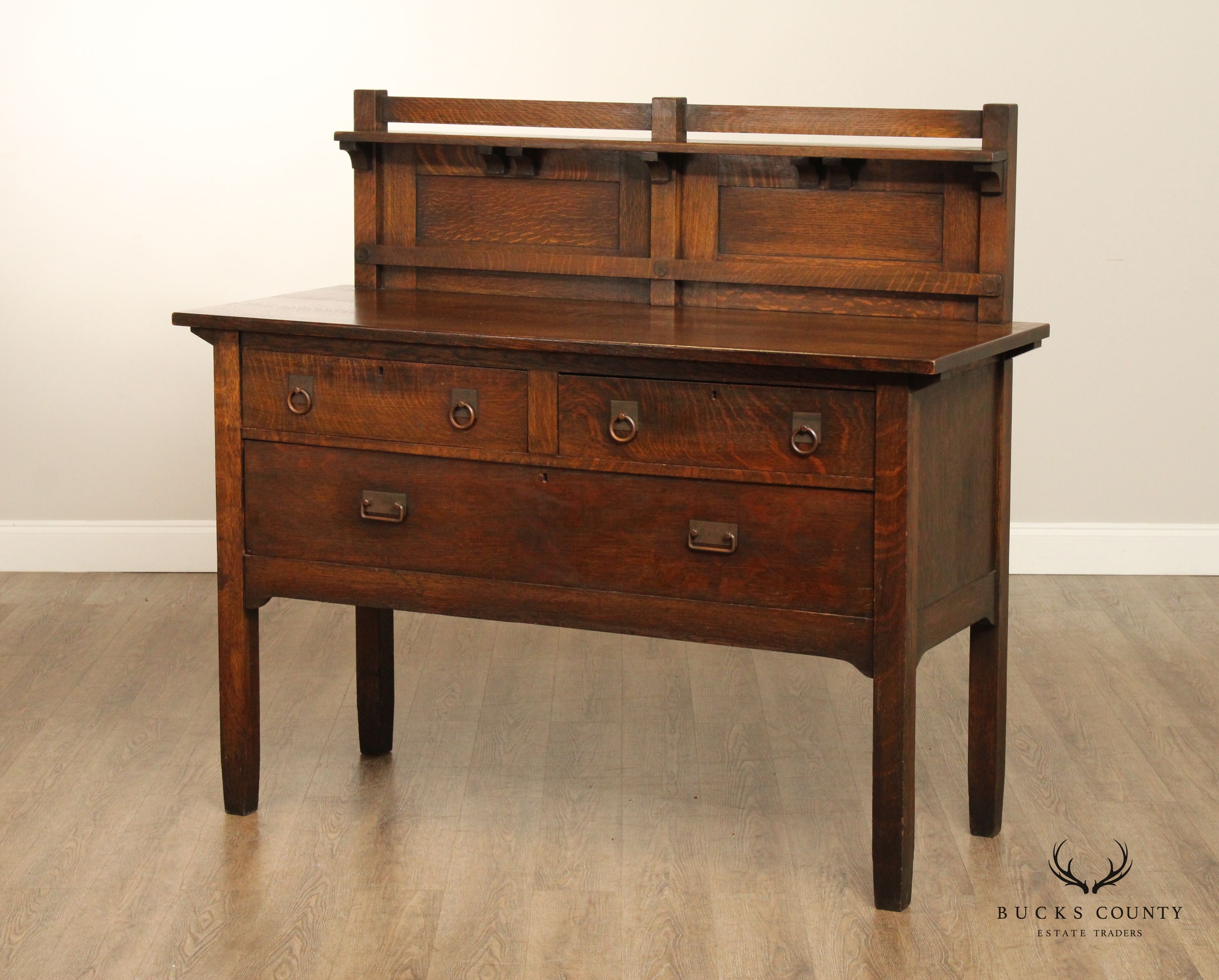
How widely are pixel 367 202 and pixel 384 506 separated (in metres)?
0.76

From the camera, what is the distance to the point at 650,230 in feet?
9.71

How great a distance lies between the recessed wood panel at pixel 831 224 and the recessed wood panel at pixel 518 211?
0.24 metres

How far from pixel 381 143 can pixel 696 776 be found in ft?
4.39

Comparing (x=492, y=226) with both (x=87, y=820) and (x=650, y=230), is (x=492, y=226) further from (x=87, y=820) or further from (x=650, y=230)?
(x=87, y=820)

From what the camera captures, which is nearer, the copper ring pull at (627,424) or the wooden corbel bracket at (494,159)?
the copper ring pull at (627,424)

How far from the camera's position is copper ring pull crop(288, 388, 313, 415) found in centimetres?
268

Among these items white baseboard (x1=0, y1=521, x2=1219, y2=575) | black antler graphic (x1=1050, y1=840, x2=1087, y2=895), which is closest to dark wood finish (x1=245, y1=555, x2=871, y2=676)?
black antler graphic (x1=1050, y1=840, x2=1087, y2=895)

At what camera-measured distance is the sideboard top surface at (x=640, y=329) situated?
7.66 ft

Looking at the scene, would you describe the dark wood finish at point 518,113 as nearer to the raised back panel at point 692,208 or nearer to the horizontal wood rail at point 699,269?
the raised back panel at point 692,208

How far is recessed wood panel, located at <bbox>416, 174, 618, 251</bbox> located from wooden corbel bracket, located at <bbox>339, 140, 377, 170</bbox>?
10 centimetres

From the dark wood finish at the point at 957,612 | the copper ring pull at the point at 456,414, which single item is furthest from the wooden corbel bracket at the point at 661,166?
the dark wood finish at the point at 957,612

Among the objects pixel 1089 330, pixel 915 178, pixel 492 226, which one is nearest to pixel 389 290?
pixel 492 226

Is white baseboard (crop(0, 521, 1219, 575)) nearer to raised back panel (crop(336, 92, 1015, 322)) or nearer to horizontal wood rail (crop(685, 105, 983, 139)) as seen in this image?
raised back panel (crop(336, 92, 1015, 322))

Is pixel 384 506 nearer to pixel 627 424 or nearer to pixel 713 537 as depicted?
pixel 627 424
